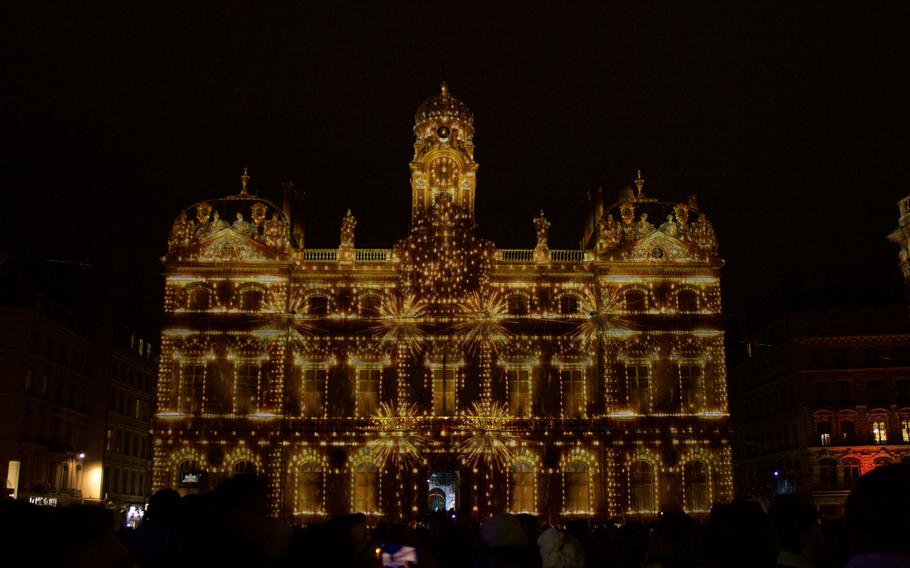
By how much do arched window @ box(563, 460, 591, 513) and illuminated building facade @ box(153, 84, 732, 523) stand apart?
6cm

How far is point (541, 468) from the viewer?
140 ft

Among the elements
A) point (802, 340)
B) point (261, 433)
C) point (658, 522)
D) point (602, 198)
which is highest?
point (602, 198)

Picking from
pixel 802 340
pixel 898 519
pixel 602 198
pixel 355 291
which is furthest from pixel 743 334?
pixel 898 519

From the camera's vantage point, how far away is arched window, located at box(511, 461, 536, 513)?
42438mm

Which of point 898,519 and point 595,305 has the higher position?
point 595,305

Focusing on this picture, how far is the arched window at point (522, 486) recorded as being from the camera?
139 feet

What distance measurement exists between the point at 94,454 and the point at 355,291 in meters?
20.6

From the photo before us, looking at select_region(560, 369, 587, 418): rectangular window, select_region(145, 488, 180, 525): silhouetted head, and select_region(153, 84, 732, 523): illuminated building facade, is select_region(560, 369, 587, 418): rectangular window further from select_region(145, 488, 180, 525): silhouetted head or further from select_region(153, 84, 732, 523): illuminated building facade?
select_region(145, 488, 180, 525): silhouetted head

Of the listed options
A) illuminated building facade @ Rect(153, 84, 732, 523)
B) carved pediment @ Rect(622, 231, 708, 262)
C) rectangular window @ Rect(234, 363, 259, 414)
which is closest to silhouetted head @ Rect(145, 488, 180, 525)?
illuminated building facade @ Rect(153, 84, 732, 523)

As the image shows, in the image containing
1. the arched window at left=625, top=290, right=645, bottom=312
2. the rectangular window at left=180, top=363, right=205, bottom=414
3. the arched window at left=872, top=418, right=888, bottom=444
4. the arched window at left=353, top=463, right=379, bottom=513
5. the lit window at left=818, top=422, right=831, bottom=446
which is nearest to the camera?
the arched window at left=353, top=463, right=379, bottom=513

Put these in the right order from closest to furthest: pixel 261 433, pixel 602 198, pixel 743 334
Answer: pixel 261 433, pixel 602 198, pixel 743 334

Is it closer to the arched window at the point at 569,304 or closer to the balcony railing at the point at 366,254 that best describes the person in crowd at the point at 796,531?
the arched window at the point at 569,304

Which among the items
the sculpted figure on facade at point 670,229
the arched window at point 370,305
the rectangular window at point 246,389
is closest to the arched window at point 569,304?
the sculpted figure on facade at point 670,229

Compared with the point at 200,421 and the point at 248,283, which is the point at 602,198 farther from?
the point at 200,421
